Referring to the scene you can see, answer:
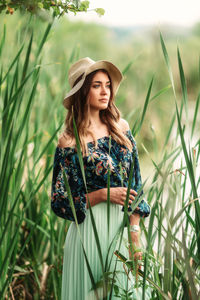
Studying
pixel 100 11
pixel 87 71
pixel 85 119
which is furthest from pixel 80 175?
pixel 100 11

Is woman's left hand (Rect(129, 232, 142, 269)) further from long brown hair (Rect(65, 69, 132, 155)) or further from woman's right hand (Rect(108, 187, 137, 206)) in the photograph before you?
long brown hair (Rect(65, 69, 132, 155))

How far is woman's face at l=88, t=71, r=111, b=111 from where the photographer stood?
981 mm

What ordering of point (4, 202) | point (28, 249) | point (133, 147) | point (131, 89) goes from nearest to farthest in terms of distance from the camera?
1. point (4, 202)
2. point (133, 147)
3. point (28, 249)
4. point (131, 89)

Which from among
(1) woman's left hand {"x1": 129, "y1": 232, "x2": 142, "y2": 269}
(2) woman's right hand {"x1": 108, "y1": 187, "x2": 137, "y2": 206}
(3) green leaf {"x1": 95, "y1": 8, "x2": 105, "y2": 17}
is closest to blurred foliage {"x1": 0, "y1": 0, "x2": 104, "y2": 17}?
(3) green leaf {"x1": 95, "y1": 8, "x2": 105, "y2": 17}

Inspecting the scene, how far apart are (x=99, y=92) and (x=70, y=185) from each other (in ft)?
0.75

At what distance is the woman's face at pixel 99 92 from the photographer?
0.98m

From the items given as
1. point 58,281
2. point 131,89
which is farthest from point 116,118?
point 131,89

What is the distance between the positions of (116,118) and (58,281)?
0.62 meters

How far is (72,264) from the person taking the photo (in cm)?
99

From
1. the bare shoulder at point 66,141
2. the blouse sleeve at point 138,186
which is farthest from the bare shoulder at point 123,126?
the bare shoulder at point 66,141

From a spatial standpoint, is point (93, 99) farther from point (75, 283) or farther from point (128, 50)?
point (128, 50)

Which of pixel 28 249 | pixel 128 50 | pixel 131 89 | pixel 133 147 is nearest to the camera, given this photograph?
pixel 133 147

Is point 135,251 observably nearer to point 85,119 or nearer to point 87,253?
point 87,253

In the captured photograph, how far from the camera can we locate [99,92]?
3.22ft
